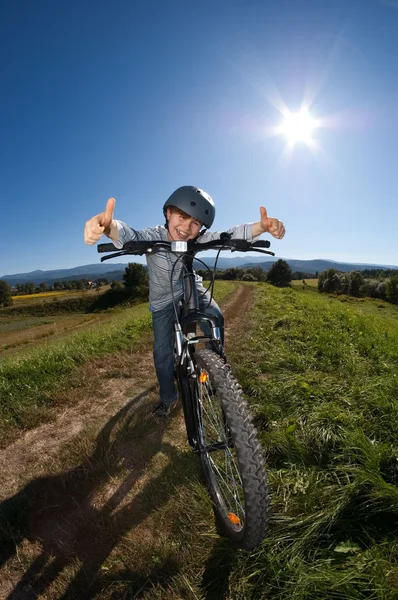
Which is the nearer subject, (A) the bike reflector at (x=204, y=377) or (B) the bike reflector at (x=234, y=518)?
(B) the bike reflector at (x=234, y=518)

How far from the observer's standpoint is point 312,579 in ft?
5.68

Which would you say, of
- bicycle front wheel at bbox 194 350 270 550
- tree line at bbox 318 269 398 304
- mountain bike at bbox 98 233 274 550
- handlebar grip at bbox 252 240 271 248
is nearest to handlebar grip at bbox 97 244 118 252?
mountain bike at bbox 98 233 274 550

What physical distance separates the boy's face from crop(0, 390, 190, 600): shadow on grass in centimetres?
280

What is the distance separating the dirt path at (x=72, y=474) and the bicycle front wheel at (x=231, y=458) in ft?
2.83

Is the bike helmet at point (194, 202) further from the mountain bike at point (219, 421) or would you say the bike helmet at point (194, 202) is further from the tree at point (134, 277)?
the tree at point (134, 277)

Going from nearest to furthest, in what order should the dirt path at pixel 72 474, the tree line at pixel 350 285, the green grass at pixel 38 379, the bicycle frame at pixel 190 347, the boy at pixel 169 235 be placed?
the dirt path at pixel 72 474, the bicycle frame at pixel 190 347, the boy at pixel 169 235, the green grass at pixel 38 379, the tree line at pixel 350 285

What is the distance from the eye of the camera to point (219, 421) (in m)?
2.54

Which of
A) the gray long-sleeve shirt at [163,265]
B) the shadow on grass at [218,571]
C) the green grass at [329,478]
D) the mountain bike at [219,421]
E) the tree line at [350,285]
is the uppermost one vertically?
the gray long-sleeve shirt at [163,265]

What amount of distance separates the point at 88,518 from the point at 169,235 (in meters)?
3.25

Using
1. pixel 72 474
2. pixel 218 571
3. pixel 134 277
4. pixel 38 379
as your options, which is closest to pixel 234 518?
pixel 218 571

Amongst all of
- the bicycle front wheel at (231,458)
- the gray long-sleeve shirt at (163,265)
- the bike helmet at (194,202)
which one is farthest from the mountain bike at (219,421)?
the bike helmet at (194,202)

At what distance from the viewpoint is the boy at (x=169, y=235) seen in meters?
2.98

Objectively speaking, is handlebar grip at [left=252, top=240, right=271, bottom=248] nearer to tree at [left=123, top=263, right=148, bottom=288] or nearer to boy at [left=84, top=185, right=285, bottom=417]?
boy at [left=84, top=185, right=285, bottom=417]

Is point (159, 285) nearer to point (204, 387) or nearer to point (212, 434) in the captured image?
point (204, 387)
